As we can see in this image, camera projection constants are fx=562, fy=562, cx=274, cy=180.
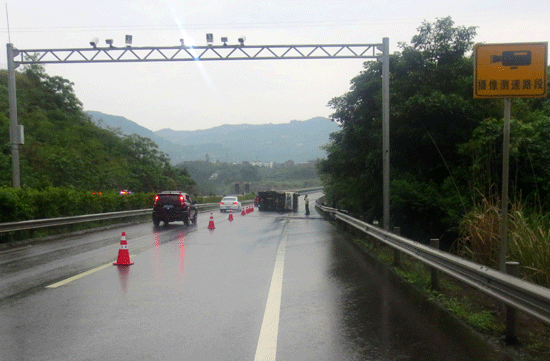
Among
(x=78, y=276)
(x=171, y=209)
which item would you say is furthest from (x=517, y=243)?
(x=171, y=209)

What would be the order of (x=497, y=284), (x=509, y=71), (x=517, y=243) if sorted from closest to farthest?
→ 1. (x=497, y=284)
2. (x=509, y=71)
3. (x=517, y=243)

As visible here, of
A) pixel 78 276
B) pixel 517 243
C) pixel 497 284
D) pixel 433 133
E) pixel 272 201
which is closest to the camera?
pixel 497 284

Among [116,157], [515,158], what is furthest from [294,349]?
[116,157]

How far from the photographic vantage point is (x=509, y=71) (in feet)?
23.4

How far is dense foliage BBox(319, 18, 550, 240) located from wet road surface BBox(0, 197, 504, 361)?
30.0 ft

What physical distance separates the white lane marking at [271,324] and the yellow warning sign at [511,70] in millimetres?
3854

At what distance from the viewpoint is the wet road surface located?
218 inches

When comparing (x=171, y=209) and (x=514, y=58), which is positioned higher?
(x=514, y=58)

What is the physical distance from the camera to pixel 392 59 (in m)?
26.2

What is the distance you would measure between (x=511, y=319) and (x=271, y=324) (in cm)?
264

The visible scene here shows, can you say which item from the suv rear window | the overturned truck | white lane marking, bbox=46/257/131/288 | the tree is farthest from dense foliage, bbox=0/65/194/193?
white lane marking, bbox=46/257/131/288

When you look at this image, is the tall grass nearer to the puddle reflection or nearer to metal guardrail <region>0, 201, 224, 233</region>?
the puddle reflection

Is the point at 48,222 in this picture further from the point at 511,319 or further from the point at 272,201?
the point at 272,201

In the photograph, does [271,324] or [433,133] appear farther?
[433,133]
